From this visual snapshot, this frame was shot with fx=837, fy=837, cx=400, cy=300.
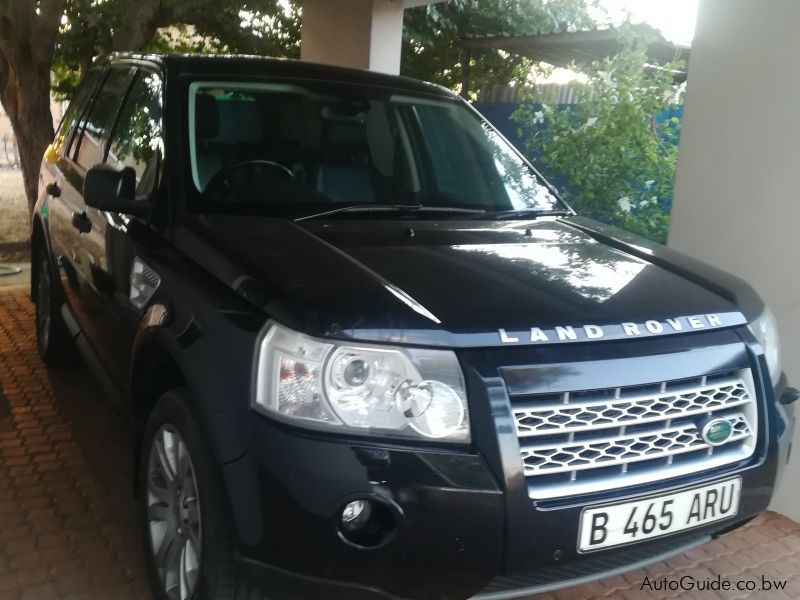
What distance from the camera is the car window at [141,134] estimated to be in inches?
124

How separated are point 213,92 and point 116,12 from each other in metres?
7.00

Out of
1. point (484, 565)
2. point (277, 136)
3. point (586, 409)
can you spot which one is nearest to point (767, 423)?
point (586, 409)

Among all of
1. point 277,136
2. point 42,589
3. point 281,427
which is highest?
point 277,136

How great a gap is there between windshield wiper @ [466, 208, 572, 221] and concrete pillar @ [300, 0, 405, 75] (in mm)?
4031

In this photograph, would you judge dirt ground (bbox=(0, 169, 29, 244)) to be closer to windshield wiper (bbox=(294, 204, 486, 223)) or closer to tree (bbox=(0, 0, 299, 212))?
tree (bbox=(0, 0, 299, 212))

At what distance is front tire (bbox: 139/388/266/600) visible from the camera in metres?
2.20

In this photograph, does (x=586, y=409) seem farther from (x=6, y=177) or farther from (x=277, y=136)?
(x=6, y=177)

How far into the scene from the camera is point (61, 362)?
506 centimetres

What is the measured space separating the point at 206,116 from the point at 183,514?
1.52 meters

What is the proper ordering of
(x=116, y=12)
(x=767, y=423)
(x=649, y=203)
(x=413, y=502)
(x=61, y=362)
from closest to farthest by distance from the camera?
(x=413, y=502) → (x=767, y=423) → (x=61, y=362) → (x=649, y=203) → (x=116, y=12)

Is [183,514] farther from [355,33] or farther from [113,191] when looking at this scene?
[355,33]

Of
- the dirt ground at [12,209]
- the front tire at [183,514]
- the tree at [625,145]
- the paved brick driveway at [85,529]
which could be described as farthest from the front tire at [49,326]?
the dirt ground at [12,209]

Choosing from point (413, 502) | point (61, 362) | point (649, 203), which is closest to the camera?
point (413, 502)

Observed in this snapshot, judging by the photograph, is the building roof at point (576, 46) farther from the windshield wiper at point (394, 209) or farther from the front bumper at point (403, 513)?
the front bumper at point (403, 513)
